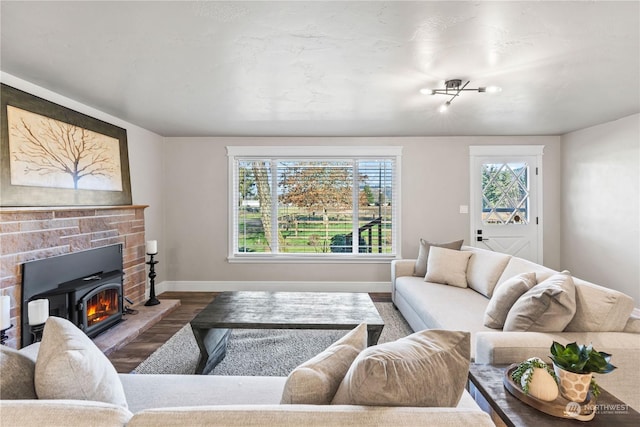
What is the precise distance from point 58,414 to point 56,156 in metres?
2.70

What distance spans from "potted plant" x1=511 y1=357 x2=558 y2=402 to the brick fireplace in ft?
10.7

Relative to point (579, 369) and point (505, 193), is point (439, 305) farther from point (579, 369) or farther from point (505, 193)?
point (505, 193)

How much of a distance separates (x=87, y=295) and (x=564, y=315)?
3.59m

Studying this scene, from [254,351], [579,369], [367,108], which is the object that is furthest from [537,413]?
[367,108]

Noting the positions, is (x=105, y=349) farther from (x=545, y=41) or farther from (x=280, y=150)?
(x=545, y=41)

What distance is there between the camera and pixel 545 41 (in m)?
1.86

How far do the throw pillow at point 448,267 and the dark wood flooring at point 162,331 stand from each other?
93cm

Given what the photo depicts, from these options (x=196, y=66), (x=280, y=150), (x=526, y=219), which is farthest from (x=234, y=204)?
(x=526, y=219)

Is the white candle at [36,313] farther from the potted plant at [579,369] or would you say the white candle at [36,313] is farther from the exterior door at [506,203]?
the exterior door at [506,203]

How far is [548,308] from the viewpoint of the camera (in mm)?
1764

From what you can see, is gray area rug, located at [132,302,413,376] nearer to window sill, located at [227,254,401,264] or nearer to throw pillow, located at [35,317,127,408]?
window sill, located at [227,254,401,264]

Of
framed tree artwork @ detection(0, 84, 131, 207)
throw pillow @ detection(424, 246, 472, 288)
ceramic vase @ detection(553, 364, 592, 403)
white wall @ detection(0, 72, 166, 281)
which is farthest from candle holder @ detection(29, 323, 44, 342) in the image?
throw pillow @ detection(424, 246, 472, 288)

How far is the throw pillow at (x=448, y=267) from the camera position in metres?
3.29

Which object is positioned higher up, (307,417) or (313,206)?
(313,206)
